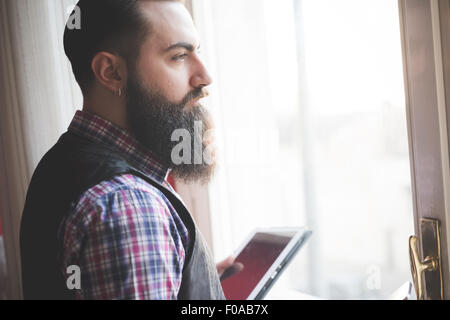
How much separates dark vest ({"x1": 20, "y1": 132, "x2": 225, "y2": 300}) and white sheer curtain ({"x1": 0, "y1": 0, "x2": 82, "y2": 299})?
235mm

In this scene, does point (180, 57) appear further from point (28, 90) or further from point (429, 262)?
point (429, 262)

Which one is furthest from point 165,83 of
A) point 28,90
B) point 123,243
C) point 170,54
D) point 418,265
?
point 418,265

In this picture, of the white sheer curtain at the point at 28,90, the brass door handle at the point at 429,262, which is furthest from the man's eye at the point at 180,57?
the brass door handle at the point at 429,262

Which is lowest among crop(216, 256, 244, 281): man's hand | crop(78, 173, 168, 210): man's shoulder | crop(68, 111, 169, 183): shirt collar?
crop(216, 256, 244, 281): man's hand

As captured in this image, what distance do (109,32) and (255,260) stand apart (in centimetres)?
58

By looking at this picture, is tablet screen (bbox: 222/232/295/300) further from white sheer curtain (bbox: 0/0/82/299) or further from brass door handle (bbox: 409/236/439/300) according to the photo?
white sheer curtain (bbox: 0/0/82/299)

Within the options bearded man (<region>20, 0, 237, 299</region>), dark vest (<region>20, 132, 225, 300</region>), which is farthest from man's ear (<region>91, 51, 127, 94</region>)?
dark vest (<region>20, 132, 225, 300</region>)

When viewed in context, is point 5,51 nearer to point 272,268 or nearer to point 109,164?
point 109,164

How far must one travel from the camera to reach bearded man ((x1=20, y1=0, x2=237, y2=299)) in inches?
22.1

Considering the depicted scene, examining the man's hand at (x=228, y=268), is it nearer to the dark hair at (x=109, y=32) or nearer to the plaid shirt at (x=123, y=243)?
the plaid shirt at (x=123, y=243)

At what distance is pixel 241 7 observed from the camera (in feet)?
3.31

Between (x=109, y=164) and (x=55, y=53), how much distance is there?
0.44 metres
